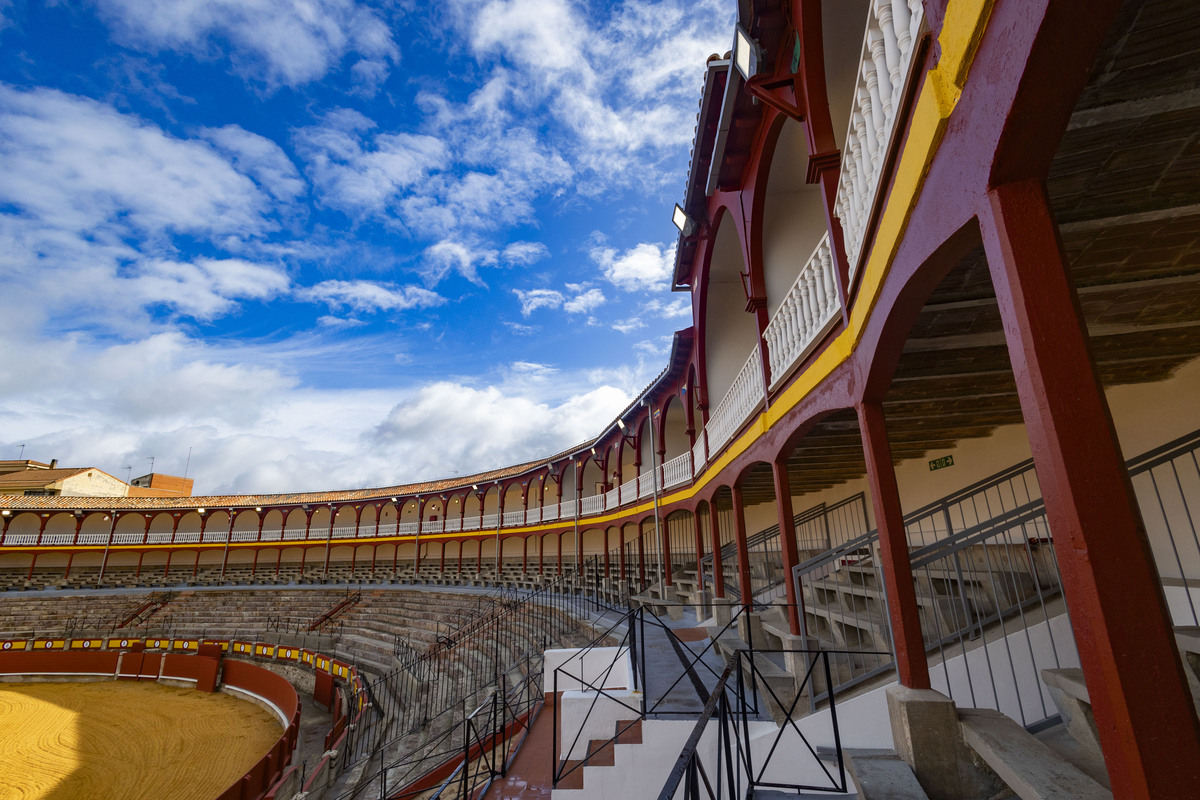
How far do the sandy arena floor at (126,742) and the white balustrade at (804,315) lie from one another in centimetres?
1572

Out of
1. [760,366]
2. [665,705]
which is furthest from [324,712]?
[760,366]

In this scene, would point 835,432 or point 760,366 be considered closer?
point 835,432

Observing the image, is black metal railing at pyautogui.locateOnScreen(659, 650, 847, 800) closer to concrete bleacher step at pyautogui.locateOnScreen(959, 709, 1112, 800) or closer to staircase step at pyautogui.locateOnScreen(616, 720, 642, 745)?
staircase step at pyautogui.locateOnScreen(616, 720, 642, 745)

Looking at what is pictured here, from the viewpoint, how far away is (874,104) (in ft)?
12.3

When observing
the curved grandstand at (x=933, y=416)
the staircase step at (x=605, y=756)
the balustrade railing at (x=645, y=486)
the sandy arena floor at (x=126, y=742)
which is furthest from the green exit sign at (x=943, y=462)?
the sandy arena floor at (x=126, y=742)

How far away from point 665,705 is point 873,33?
7.11m

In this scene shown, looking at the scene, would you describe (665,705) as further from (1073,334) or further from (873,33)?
(873,33)

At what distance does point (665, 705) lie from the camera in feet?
23.3

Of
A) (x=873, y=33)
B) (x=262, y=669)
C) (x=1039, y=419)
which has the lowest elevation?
(x=262, y=669)

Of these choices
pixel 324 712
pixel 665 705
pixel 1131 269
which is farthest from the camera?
pixel 324 712

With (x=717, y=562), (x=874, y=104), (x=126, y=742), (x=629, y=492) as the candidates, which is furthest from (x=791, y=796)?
(x=126, y=742)

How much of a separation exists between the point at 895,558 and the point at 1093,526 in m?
3.13

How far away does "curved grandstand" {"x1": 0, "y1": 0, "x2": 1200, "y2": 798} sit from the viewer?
5.84 ft

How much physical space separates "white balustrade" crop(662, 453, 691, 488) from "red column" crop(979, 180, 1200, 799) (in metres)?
13.2
